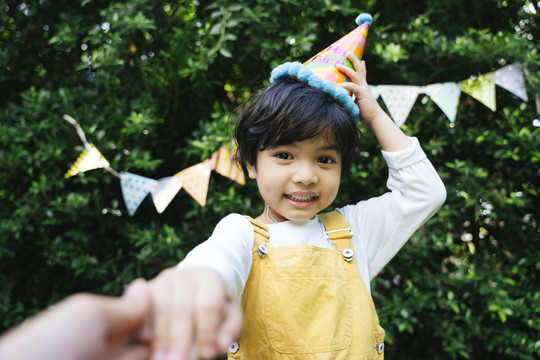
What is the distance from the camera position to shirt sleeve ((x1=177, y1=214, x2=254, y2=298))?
0.70 meters

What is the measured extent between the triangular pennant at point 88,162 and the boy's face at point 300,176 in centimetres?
118

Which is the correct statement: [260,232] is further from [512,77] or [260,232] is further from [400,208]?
[512,77]

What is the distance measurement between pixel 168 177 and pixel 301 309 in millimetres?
1164

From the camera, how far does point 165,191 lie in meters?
1.96

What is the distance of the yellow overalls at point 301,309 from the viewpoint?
1.03 m

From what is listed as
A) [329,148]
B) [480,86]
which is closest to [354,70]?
[329,148]

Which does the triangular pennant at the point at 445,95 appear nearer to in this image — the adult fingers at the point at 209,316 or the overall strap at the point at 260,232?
the overall strap at the point at 260,232

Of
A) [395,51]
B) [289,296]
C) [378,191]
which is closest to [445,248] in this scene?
[378,191]

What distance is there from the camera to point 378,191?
7.06ft

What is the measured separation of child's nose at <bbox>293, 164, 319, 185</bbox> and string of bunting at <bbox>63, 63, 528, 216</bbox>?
0.79m

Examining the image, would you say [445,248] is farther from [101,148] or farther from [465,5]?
[101,148]

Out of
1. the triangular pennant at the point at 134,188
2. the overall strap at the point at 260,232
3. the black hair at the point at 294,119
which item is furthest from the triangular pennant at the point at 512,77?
the triangular pennant at the point at 134,188

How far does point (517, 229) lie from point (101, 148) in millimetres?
2216

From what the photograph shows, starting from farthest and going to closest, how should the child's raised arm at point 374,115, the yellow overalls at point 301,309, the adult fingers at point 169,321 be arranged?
1. the child's raised arm at point 374,115
2. the yellow overalls at point 301,309
3. the adult fingers at point 169,321
